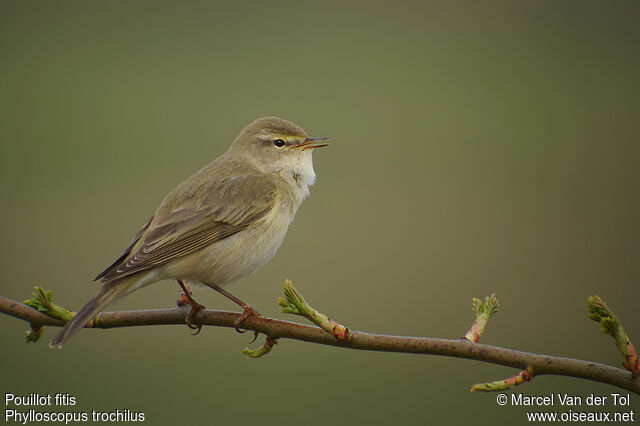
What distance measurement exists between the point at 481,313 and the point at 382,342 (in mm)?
477

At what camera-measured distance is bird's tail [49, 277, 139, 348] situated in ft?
7.93

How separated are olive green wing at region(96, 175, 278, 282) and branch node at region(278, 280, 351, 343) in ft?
4.12

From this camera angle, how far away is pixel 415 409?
6598mm

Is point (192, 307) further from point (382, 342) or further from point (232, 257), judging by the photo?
point (382, 342)

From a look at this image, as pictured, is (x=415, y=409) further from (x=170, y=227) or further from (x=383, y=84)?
(x=383, y=84)

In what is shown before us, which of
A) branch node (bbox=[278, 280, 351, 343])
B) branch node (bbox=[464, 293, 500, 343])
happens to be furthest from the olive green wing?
branch node (bbox=[464, 293, 500, 343])

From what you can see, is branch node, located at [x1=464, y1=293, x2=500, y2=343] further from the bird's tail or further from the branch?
the bird's tail

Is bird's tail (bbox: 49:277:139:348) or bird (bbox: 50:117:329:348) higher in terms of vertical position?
bird (bbox: 50:117:329:348)

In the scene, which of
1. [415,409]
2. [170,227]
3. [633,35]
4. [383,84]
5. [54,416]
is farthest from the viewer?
[633,35]

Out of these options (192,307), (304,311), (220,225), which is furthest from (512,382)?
(220,225)

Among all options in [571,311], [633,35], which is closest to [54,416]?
[571,311]

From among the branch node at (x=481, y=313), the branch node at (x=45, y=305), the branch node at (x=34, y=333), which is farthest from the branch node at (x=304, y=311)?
the branch node at (x=34, y=333)

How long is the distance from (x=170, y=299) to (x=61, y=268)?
174 cm

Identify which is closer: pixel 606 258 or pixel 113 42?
pixel 606 258
